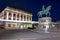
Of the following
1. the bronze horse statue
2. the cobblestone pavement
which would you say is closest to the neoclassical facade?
the bronze horse statue

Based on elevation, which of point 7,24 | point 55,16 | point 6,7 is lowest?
point 7,24

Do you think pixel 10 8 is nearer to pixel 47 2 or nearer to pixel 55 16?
pixel 47 2

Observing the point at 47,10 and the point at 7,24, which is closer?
the point at 7,24

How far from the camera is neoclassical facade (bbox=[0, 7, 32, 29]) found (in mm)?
24547

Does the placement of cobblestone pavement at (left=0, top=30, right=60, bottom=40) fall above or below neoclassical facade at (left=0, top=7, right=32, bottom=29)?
below

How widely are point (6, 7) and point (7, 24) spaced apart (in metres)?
3.41

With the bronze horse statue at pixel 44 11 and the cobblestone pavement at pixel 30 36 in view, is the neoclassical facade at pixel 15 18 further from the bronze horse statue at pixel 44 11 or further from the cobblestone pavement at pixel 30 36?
the cobblestone pavement at pixel 30 36

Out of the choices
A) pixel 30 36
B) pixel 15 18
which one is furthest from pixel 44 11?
pixel 30 36

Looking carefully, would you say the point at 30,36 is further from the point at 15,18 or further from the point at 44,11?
the point at 44,11

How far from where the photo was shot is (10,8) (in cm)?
2505

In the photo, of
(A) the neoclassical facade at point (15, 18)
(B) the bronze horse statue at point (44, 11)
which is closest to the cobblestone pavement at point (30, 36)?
(A) the neoclassical facade at point (15, 18)

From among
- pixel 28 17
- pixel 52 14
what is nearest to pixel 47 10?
pixel 52 14

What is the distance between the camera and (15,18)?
26.0m

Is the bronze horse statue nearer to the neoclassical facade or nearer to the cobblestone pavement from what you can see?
the neoclassical facade
